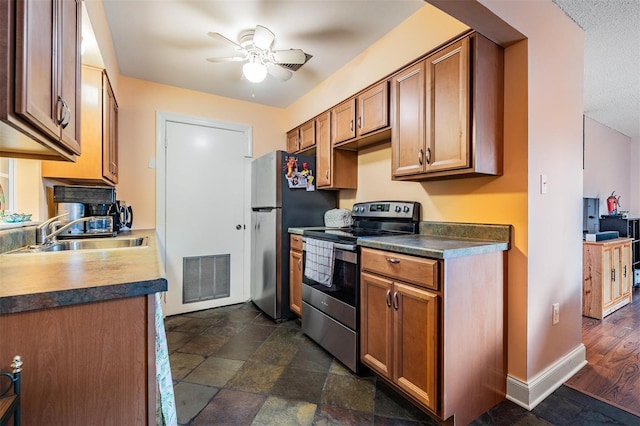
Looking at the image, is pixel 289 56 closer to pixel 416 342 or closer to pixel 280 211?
pixel 280 211

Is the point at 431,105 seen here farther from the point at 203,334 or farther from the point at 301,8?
the point at 203,334

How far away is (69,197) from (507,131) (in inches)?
119

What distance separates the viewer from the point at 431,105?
1899 mm

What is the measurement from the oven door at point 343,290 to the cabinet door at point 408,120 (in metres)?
0.69

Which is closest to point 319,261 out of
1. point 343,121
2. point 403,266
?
point 403,266

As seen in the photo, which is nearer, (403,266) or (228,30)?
(403,266)

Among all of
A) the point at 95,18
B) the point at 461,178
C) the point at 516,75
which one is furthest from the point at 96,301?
the point at 516,75

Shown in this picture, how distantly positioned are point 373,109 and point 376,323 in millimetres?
1629

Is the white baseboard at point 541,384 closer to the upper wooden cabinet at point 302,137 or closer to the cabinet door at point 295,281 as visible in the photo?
the cabinet door at point 295,281

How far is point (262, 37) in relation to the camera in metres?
2.05

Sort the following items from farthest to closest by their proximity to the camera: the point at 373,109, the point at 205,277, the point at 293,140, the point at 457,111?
the point at 293,140 < the point at 205,277 < the point at 373,109 < the point at 457,111

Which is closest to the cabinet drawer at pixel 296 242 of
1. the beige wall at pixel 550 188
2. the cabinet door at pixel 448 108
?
the cabinet door at pixel 448 108

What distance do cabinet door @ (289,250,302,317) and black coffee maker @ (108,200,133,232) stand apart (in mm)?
1557

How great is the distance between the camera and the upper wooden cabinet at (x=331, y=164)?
295 cm
